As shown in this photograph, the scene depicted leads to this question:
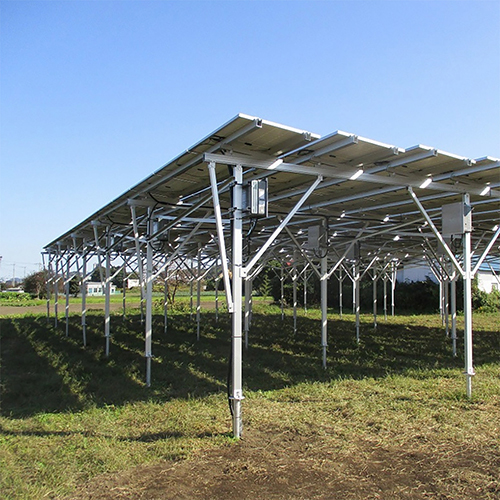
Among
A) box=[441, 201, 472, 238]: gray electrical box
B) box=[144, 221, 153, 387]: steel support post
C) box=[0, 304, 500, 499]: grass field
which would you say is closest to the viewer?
box=[0, 304, 500, 499]: grass field

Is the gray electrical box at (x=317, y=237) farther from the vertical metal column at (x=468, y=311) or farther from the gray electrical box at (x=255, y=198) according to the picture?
the gray electrical box at (x=255, y=198)

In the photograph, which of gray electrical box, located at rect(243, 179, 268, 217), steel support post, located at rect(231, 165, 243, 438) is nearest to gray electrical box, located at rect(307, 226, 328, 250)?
gray electrical box, located at rect(243, 179, 268, 217)

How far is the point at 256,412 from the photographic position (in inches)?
219

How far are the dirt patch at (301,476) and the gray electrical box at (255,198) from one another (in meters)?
2.26

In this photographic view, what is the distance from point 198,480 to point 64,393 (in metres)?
3.84

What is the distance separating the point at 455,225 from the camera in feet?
21.0

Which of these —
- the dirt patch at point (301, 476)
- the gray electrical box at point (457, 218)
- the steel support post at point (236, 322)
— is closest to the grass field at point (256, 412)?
the dirt patch at point (301, 476)

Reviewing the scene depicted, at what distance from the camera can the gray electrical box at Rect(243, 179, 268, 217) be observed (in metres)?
4.69

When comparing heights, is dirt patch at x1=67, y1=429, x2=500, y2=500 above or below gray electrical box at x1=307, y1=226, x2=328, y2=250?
below

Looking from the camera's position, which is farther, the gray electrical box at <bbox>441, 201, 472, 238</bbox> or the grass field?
the gray electrical box at <bbox>441, 201, 472, 238</bbox>

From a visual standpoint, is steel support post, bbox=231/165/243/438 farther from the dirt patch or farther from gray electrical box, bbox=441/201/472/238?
gray electrical box, bbox=441/201/472/238

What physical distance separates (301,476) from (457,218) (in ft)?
13.7

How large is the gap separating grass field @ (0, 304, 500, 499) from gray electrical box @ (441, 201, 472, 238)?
7.13 feet

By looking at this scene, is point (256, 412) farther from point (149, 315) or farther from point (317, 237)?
point (317, 237)
